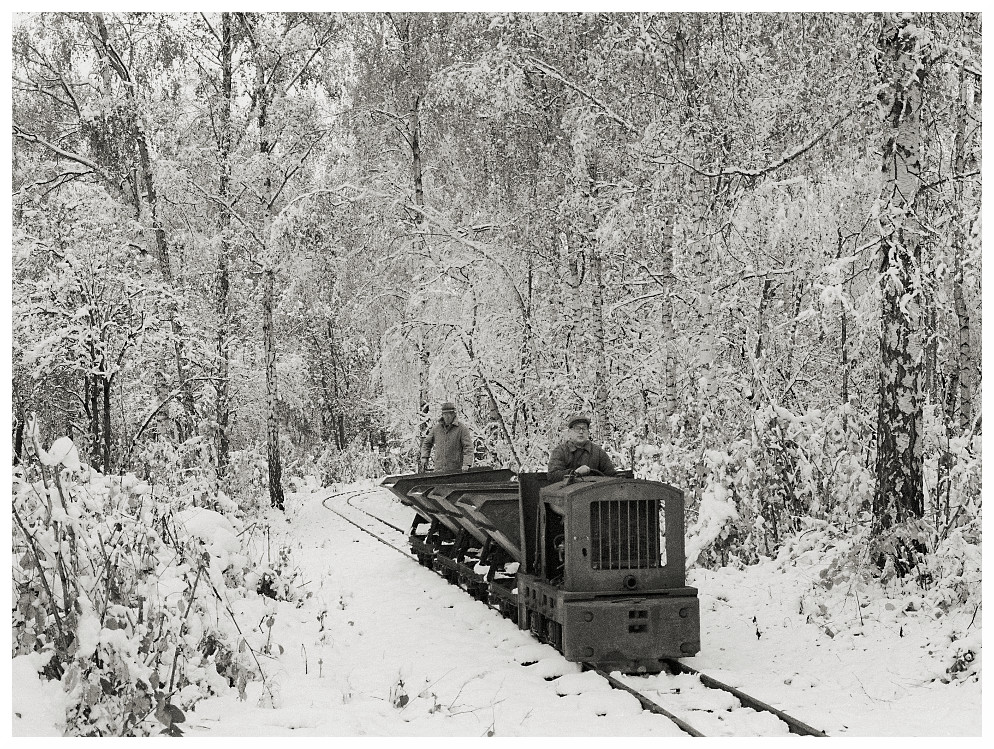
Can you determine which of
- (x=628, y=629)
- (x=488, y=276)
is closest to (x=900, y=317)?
(x=628, y=629)

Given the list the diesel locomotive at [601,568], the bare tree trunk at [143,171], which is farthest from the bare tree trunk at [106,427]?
the diesel locomotive at [601,568]

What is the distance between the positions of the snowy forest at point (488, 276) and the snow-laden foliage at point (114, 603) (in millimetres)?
36

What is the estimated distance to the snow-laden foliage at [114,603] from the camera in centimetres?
595

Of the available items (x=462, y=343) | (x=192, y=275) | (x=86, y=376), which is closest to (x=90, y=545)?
(x=86, y=376)

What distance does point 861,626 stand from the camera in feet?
28.5

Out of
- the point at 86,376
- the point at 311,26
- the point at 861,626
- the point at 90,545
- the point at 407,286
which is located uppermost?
the point at 311,26

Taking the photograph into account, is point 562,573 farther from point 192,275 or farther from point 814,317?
point 192,275

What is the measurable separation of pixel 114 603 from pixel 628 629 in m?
3.96

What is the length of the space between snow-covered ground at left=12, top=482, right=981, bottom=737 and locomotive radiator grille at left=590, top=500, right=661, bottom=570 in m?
0.95

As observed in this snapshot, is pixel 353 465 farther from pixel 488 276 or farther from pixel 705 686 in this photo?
pixel 705 686

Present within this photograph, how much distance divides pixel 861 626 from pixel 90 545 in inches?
263

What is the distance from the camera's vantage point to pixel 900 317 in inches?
372

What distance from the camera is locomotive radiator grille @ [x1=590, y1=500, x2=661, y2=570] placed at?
8.03 metres

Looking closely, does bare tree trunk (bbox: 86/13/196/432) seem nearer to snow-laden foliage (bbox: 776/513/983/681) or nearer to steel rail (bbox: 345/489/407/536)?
steel rail (bbox: 345/489/407/536)
